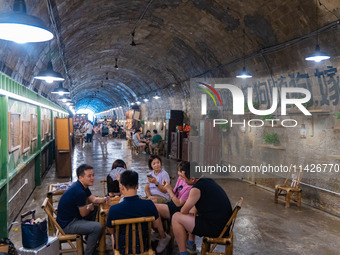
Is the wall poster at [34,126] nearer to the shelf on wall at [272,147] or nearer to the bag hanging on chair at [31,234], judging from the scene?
the bag hanging on chair at [31,234]

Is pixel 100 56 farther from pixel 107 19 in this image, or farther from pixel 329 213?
pixel 329 213

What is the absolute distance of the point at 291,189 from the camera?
6844 mm

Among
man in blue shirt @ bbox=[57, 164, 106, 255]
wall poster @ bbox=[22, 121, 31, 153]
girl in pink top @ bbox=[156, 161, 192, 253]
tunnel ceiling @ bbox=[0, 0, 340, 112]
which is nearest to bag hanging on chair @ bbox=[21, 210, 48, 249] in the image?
man in blue shirt @ bbox=[57, 164, 106, 255]

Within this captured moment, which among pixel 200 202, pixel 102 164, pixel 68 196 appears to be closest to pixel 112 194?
pixel 68 196

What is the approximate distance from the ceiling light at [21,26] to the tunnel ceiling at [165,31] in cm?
191

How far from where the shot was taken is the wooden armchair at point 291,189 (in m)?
6.83

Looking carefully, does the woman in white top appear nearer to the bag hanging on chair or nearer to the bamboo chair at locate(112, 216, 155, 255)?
the bamboo chair at locate(112, 216, 155, 255)

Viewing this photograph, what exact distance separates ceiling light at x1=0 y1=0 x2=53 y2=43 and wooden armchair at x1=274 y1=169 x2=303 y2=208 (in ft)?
19.8

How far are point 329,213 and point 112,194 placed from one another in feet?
15.0

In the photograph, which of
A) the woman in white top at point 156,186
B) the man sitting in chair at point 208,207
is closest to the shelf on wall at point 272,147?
the woman in white top at point 156,186

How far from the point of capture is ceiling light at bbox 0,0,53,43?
2229 millimetres

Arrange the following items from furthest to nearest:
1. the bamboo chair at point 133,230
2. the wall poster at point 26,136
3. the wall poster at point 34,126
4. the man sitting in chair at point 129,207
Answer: the wall poster at point 34,126
the wall poster at point 26,136
the man sitting in chair at point 129,207
the bamboo chair at point 133,230

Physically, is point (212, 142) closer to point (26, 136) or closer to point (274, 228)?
point (274, 228)

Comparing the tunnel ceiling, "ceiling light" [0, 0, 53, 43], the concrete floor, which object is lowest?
the concrete floor
